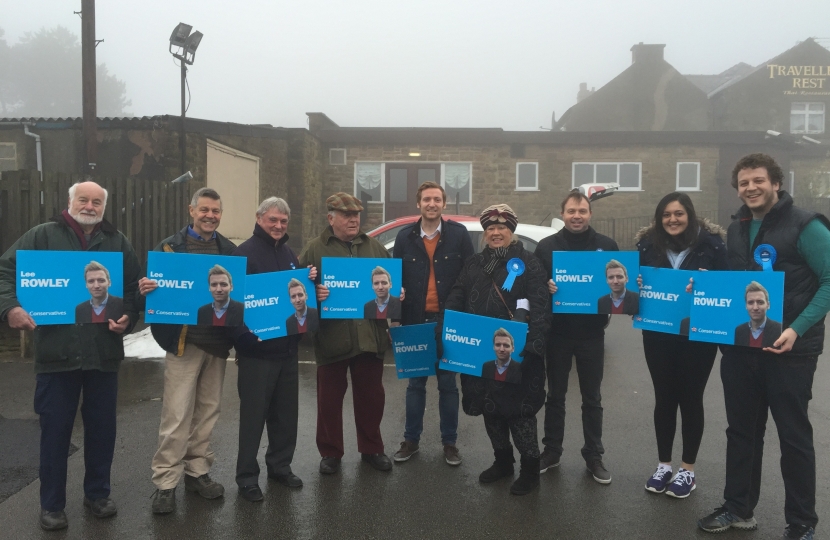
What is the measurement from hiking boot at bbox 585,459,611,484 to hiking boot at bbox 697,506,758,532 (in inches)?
28.7

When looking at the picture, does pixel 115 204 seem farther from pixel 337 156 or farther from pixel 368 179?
pixel 368 179

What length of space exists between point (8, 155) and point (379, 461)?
15918 mm

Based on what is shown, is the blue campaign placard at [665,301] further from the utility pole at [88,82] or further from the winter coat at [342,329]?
the utility pole at [88,82]

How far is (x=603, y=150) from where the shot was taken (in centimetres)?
2322

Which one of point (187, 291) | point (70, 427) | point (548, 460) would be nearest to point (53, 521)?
point (70, 427)

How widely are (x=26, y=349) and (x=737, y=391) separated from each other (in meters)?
7.99

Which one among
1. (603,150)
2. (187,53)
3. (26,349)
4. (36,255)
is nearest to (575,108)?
(603,150)

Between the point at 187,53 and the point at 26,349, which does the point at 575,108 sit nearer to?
the point at 187,53

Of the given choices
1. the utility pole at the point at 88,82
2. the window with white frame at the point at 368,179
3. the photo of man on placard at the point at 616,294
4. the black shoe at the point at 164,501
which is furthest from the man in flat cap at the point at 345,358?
the window with white frame at the point at 368,179

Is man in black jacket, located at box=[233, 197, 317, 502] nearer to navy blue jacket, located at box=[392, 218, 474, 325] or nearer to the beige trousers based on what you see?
the beige trousers

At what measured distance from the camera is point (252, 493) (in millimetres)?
4066

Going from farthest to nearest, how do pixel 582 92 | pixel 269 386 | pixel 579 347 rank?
pixel 582 92, pixel 579 347, pixel 269 386

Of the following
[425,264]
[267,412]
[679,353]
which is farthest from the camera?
[425,264]

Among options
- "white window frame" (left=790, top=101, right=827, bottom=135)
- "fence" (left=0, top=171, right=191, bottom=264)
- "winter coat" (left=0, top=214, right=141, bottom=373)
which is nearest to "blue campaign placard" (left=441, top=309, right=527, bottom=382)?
"winter coat" (left=0, top=214, right=141, bottom=373)
